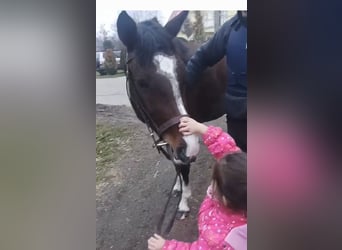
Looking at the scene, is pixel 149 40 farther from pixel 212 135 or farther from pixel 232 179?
pixel 232 179

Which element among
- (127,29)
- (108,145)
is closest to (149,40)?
(127,29)

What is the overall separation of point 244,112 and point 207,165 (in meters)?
0.18

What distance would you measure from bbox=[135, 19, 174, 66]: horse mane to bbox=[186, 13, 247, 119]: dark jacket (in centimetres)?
10

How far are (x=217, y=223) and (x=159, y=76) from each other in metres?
0.44

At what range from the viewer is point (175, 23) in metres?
1.16

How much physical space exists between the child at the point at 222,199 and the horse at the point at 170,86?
4 centimetres

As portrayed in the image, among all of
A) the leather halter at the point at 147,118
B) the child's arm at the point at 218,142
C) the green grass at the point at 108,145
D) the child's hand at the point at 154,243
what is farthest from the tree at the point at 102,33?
the child's hand at the point at 154,243

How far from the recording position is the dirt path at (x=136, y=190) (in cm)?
116

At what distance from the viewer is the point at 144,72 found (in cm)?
116

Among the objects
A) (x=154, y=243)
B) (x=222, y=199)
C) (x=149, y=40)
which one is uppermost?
(x=149, y=40)

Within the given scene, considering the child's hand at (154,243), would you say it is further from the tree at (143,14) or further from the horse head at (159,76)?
the tree at (143,14)
